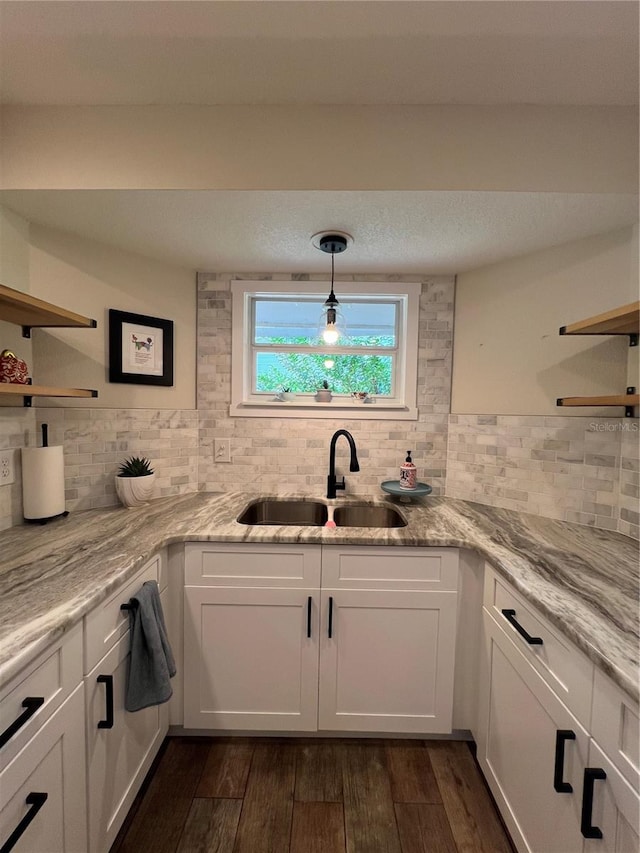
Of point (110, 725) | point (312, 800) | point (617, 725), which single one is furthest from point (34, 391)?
point (617, 725)

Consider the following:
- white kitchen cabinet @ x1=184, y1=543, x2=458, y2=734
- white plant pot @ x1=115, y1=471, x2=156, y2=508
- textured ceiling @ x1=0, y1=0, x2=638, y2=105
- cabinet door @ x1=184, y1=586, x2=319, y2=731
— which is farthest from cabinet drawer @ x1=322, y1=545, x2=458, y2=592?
textured ceiling @ x1=0, y1=0, x2=638, y2=105

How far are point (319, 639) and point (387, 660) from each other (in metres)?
0.30

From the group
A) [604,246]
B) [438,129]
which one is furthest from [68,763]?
[604,246]

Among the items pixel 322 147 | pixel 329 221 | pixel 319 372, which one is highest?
pixel 322 147

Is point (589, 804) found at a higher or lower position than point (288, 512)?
lower

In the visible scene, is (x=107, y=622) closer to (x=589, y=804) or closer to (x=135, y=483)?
(x=135, y=483)

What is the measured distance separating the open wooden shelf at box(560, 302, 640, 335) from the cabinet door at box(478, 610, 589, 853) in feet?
3.93

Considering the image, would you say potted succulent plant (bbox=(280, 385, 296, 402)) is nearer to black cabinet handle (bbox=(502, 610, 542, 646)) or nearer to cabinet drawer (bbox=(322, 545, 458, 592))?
cabinet drawer (bbox=(322, 545, 458, 592))

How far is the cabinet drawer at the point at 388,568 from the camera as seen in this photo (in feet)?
4.78

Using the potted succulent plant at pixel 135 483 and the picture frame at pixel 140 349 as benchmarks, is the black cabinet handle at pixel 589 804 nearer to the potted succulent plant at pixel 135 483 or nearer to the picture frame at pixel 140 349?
the potted succulent plant at pixel 135 483

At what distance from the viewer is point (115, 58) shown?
3.86 feet

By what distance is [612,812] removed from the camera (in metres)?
0.75

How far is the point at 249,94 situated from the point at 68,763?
7.09ft

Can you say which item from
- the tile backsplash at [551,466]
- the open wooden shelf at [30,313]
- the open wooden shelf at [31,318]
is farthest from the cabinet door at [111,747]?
the tile backsplash at [551,466]
